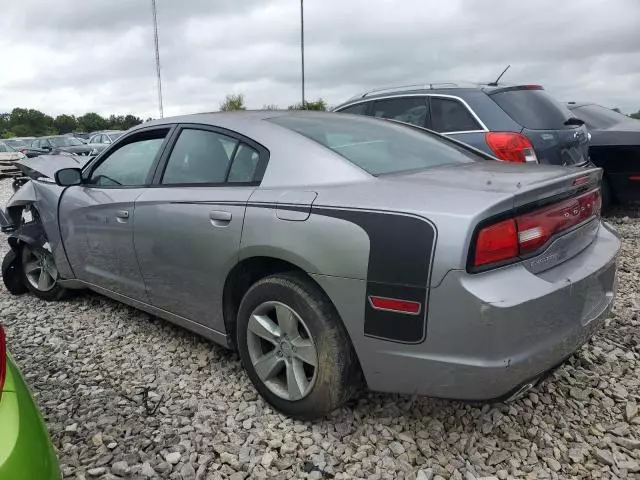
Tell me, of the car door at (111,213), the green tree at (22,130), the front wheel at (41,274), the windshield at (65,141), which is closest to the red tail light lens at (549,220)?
the car door at (111,213)

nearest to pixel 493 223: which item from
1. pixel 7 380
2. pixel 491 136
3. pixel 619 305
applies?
pixel 7 380

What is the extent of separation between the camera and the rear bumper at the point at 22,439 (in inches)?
51.0

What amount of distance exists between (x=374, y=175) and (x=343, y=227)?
1.19 ft

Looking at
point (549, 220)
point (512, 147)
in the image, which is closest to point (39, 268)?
point (549, 220)

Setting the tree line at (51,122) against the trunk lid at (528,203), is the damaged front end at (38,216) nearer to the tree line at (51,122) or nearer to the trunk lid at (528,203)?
the trunk lid at (528,203)

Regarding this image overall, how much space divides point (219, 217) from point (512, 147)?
3245 millimetres

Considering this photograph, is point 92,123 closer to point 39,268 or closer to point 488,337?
Answer: point 39,268

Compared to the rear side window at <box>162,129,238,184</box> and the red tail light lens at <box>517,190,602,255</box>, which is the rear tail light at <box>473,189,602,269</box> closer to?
the red tail light lens at <box>517,190,602,255</box>

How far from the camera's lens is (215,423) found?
253 centimetres

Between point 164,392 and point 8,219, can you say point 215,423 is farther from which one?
point 8,219

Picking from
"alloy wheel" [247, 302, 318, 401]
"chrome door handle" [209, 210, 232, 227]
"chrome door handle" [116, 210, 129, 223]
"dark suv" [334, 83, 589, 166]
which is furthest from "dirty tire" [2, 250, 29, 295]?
"dark suv" [334, 83, 589, 166]

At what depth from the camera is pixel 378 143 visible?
9.04 ft

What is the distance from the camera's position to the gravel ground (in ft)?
7.20

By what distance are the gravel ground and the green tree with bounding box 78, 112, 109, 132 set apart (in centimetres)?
6997
